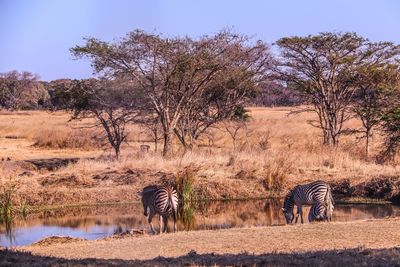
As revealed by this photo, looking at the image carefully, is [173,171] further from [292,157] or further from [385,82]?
[385,82]

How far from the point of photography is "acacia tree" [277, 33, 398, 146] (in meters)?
35.8

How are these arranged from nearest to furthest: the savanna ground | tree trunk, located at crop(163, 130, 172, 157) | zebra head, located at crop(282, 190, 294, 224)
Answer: the savanna ground
zebra head, located at crop(282, 190, 294, 224)
tree trunk, located at crop(163, 130, 172, 157)

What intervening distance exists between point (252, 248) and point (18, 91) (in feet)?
265

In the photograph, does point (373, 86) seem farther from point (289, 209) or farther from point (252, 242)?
point (252, 242)

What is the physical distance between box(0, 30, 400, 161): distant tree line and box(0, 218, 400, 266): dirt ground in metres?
16.5

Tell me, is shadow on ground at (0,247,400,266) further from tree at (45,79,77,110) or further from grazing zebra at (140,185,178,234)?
tree at (45,79,77,110)

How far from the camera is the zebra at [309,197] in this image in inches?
755

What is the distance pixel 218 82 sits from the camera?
120ft

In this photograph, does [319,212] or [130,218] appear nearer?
[319,212]

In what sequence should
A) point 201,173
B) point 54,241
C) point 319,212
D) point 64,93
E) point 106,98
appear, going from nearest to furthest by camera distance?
1. point 54,241
2. point 319,212
3. point 201,173
4. point 106,98
5. point 64,93

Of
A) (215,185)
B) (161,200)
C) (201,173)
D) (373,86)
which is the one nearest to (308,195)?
(161,200)

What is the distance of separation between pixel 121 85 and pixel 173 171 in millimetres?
9248

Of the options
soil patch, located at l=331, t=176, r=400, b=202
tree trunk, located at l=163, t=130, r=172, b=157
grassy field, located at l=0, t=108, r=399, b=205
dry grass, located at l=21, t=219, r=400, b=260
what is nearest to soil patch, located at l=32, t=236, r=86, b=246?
dry grass, located at l=21, t=219, r=400, b=260

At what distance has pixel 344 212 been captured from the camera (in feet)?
74.2
